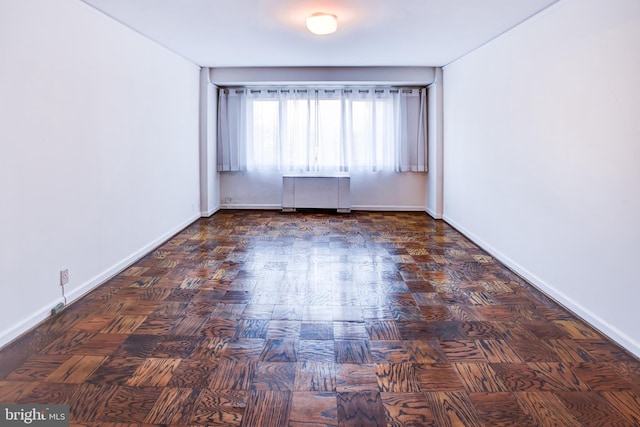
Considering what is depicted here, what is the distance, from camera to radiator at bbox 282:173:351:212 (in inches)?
280

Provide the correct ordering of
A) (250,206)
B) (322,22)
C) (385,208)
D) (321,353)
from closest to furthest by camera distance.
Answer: (321,353)
(322,22)
(385,208)
(250,206)

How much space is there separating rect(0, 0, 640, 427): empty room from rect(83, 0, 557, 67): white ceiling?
0.12ft

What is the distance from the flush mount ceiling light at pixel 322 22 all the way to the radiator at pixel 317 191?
3.46 meters

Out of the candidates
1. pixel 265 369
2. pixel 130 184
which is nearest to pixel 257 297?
pixel 265 369

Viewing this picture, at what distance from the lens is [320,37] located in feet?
14.8

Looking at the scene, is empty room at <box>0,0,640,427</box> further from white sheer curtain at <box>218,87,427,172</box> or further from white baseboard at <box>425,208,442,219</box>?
white sheer curtain at <box>218,87,427,172</box>

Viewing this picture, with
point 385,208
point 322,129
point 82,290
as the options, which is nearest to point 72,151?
point 82,290

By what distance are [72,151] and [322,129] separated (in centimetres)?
466

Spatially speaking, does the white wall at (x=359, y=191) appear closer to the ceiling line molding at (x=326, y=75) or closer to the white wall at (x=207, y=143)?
the white wall at (x=207, y=143)

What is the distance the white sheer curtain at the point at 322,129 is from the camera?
707cm

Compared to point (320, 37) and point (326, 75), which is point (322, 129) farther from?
point (320, 37)

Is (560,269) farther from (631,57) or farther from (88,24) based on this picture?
(88,24)

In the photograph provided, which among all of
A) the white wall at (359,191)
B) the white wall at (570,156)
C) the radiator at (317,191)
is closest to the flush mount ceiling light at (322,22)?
the white wall at (570,156)

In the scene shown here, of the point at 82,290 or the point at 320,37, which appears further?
the point at 320,37
